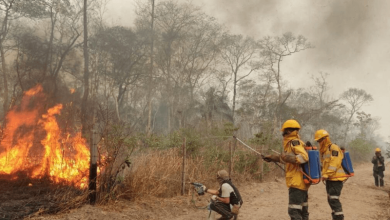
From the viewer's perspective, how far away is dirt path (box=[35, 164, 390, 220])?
6730mm

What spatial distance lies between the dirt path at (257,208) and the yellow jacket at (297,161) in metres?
2.88

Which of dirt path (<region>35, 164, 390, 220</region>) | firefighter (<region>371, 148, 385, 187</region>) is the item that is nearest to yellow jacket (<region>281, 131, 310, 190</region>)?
dirt path (<region>35, 164, 390, 220</region>)

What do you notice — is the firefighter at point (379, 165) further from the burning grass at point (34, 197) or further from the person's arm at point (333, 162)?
the burning grass at point (34, 197)

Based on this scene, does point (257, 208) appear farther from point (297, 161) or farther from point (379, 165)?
point (379, 165)

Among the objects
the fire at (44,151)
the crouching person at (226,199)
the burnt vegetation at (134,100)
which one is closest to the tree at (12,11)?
the burnt vegetation at (134,100)

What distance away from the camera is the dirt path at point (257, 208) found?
265 inches

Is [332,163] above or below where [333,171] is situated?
above

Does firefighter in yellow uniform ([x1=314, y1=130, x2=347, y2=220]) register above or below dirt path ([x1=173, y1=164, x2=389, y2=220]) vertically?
above

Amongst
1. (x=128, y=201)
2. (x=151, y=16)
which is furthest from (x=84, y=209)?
(x=151, y=16)

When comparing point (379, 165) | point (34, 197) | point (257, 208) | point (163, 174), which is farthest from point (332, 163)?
point (379, 165)

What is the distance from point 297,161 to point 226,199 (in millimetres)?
1400

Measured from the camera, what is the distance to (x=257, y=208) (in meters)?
8.78

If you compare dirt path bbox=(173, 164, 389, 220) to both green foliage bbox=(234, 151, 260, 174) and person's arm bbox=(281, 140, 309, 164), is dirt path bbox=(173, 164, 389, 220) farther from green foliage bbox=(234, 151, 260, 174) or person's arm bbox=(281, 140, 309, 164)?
person's arm bbox=(281, 140, 309, 164)

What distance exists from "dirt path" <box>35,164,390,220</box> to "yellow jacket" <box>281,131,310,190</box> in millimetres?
2880
